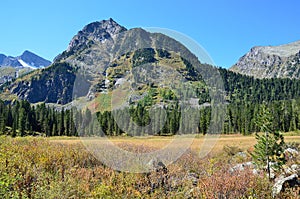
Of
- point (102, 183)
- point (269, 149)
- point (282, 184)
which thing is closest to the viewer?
point (102, 183)

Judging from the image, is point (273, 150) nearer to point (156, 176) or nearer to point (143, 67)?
point (156, 176)

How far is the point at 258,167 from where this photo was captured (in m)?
15.6

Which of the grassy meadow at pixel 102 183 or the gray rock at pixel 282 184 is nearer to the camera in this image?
the grassy meadow at pixel 102 183

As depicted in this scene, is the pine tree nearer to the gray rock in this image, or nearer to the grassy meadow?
the gray rock

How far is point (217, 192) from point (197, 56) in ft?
14.7

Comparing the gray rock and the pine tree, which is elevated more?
the pine tree

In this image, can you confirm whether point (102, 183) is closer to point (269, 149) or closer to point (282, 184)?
point (282, 184)

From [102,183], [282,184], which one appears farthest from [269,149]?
[102,183]

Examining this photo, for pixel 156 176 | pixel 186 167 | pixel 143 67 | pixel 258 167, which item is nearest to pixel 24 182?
pixel 156 176

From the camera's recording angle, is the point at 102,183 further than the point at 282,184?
No

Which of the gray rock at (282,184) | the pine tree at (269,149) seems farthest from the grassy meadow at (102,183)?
the pine tree at (269,149)

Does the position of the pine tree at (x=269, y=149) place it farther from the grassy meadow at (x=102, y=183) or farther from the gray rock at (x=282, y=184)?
the grassy meadow at (x=102, y=183)

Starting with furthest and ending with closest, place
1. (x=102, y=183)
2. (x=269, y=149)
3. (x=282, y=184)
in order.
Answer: (x=269, y=149)
(x=282, y=184)
(x=102, y=183)

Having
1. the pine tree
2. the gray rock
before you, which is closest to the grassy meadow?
the gray rock
